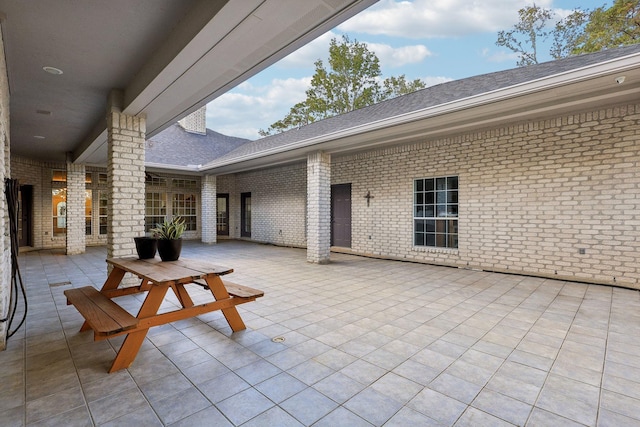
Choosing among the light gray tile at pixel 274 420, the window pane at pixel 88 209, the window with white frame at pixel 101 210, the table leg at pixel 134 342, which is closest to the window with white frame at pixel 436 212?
the light gray tile at pixel 274 420

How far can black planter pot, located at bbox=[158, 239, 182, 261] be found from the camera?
3.21 meters

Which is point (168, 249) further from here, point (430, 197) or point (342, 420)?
point (430, 197)

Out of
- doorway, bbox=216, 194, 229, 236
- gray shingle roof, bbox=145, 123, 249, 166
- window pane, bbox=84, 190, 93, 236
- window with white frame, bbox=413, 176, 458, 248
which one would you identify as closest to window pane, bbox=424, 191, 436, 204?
window with white frame, bbox=413, 176, 458, 248

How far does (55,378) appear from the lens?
2.15m

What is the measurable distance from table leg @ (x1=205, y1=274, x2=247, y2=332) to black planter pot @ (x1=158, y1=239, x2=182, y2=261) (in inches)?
27.0

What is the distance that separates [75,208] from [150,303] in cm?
869

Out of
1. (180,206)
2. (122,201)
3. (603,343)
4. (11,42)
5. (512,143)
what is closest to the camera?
(603,343)

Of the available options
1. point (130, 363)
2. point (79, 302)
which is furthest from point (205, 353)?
point (79, 302)

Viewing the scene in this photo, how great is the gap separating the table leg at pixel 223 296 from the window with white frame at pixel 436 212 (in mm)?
5119

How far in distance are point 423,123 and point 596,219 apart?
3.19 metres

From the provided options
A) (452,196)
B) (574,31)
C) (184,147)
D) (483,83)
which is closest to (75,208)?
(184,147)

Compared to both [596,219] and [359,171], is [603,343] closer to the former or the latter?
[596,219]

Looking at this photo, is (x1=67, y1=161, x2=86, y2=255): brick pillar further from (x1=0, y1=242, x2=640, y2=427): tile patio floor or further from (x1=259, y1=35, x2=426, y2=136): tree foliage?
(x1=259, y1=35, x2=426, y2=136): tree foliage

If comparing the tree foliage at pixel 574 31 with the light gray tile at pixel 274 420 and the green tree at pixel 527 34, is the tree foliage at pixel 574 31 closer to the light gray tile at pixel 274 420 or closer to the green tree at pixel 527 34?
the green tree at pixel 527 34
